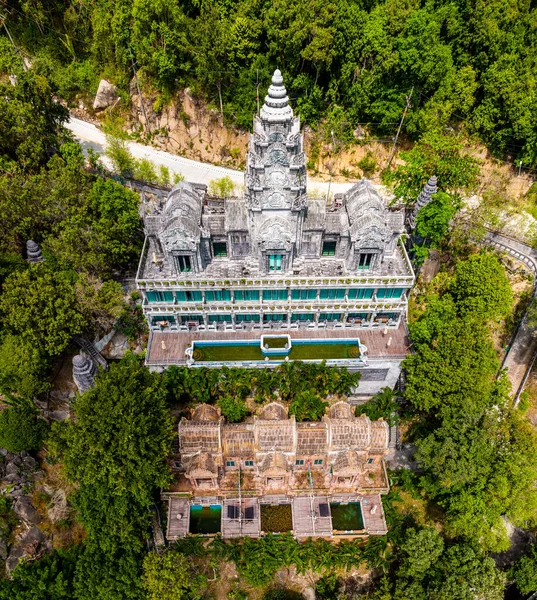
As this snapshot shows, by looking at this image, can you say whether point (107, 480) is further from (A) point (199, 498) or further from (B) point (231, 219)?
(B) point (231, 219)

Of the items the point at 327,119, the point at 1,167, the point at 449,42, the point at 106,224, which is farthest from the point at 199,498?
the point at 449,42

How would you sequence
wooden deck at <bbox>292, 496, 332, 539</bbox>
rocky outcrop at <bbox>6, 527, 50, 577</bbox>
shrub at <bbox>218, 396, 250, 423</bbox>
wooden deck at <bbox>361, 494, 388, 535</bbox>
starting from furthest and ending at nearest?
shrub at <bbox>218, 396, 250, 423</bbox> < wooden deck at <bbox>361, 494, 388, 535</bbox> < wooden deck at <bbox>292, 496, 332, 539</bbox> < rocky outcrop at <bbox>6, 527, 50, 577</bbox>

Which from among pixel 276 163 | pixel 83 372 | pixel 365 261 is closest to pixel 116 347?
pixel 83 372

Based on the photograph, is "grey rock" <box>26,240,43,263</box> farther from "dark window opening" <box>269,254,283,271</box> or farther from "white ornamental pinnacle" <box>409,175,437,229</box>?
"white ornamental pinnacle" <box>409,175,437,229</box>

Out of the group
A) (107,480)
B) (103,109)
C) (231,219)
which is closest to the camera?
(107,480)

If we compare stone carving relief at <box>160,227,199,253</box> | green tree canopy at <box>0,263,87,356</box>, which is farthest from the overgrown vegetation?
stone carving relief at <box>160,227,199,253</box>

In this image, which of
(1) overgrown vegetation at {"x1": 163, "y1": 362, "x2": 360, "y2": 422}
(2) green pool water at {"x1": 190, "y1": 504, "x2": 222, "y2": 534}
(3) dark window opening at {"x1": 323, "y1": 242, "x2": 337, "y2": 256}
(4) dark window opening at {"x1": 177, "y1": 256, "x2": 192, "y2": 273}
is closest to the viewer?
(2) green pool water at {"x1": 190, "y1": 504, "x2": 222, "y2": 534}

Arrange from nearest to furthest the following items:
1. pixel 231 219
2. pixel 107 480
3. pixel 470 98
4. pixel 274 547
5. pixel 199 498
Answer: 1. pixel 107 480
2. pixel 274 547
3. pixel 199 498
4. pixel 231 219
5. pixel 470 98
